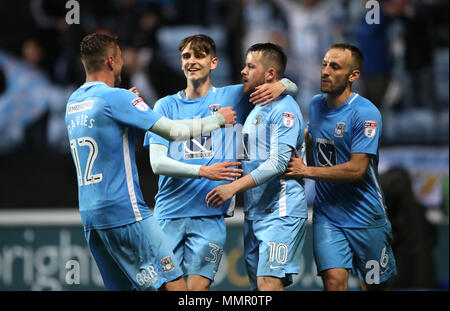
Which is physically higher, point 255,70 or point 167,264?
point 255,70

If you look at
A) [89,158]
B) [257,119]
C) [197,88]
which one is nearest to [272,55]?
[257,119]

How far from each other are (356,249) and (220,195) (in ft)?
4.01

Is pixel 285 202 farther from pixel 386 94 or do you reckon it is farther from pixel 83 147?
pixel 386 94

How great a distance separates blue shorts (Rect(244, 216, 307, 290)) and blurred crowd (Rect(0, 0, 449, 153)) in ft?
13.3

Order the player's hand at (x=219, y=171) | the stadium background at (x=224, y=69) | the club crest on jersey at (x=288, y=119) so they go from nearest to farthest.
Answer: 1. the player's hand at (x=219, y=171)
2. the club crest on jersey at (x=288, y=119)
3. the stadium background at (x=224, y=69)

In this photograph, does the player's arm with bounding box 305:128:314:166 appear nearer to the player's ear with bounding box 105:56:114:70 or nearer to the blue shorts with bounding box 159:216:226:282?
the blue shorts with bounding box 159:216:226:282

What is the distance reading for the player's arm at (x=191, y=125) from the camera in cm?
466

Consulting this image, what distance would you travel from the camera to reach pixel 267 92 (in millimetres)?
4988

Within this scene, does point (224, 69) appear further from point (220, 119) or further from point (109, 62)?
point (109, 62)

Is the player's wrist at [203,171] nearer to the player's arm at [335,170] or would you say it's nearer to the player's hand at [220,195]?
the player's hand at [220,195]

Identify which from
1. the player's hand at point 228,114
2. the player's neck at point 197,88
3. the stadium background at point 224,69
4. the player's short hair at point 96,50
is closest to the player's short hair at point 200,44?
the player's neck at point 197,88

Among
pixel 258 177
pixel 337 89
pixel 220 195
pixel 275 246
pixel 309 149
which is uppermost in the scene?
pixel 337 89

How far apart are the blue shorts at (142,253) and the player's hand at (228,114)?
34.5 inches

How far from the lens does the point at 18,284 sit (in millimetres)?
8258
